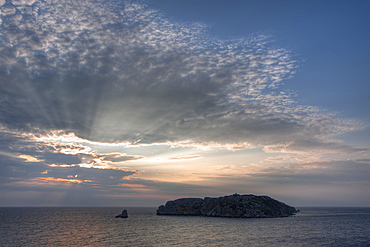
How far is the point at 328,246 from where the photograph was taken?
2977 inches

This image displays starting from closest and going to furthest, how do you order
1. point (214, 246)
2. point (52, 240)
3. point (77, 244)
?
point (214, 246)
point (77, 244)
point (52, 240)

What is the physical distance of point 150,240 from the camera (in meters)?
85.3

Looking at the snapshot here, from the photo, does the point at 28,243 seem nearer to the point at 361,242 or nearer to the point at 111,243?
the point at 111,243

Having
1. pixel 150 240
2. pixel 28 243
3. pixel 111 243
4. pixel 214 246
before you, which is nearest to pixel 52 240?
pixel 28 243

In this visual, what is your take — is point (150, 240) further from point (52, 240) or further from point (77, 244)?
point (52, 240)

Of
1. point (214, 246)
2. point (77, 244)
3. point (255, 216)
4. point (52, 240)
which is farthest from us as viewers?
point (255, 216)

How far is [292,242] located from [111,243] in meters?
54.9

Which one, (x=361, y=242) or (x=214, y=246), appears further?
(x=361, y=242)

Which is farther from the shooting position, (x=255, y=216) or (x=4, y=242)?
(x=255, y=216)

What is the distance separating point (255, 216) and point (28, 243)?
158087 millimetres

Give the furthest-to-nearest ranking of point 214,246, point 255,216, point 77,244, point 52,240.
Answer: point 255,216
point 52,240
point 77,244
point 214,246

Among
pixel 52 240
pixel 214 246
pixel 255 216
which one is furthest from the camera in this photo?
pixel 255 216

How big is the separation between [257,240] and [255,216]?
123482mm

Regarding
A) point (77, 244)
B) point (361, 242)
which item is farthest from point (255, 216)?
point (77, 244)
